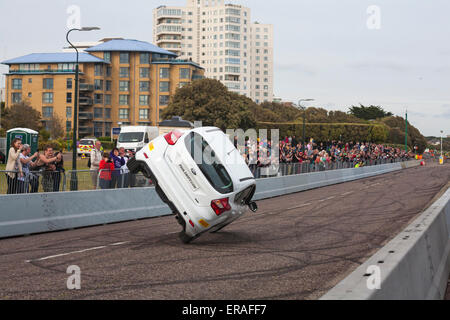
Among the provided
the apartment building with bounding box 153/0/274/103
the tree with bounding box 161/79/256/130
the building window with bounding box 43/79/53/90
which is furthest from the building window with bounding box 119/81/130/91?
the apartment building with bounding box 153/0/274/103

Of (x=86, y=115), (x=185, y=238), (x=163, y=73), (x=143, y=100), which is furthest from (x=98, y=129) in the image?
(x=185, y=238)

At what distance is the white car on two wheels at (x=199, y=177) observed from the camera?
9.78 m

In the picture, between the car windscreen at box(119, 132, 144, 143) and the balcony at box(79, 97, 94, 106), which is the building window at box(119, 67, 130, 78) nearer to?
the balcony at box(79, 97, 94, 106)

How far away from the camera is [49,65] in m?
113

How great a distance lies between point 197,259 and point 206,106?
78925mm

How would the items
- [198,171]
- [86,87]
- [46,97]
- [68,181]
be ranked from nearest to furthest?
[198,171]
[68,181]
[86,87]
[46,97]

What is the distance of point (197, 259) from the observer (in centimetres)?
888

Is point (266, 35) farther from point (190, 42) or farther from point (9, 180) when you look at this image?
point (9, 180)

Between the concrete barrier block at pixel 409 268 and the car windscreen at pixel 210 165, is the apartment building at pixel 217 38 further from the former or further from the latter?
the concrete barrier block at pixel 409 268

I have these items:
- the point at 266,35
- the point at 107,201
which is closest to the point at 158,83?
the point at 266,35

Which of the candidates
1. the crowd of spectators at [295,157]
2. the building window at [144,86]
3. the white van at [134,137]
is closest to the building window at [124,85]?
the building window at [144,86]

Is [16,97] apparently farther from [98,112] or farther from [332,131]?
[332,131]

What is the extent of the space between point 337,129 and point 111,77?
149 ft

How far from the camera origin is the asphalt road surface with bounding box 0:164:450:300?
665 centimetres
